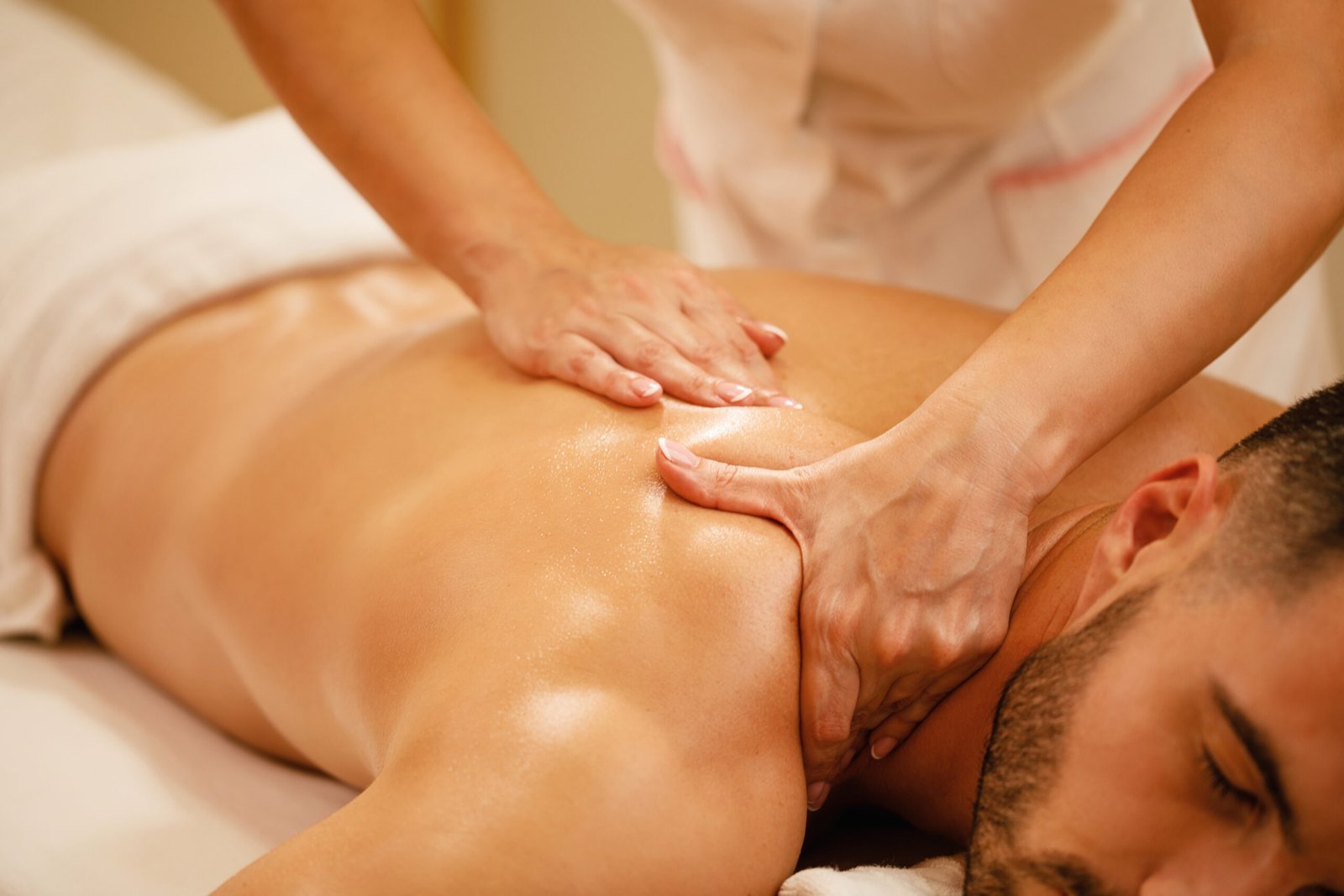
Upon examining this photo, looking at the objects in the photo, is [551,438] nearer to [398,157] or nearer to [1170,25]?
[398,157]

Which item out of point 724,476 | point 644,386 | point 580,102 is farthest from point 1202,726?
point 580,102

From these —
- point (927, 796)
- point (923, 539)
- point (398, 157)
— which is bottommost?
point (927, 796)

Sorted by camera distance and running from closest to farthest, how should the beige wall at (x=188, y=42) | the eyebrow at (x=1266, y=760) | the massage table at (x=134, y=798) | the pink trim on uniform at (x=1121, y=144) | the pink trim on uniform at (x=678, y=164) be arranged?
the eyebrow at (x=1266, y=760) < the massage table at (x=134, y=798) < the pink trim on uniform at (x=1121, y=144) < the pink trim on uniform at (x=678, y=164) < the beige wall at (x=188, y=42)

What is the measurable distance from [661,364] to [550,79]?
198 cm

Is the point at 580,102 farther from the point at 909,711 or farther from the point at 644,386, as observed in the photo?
the point at 909,711

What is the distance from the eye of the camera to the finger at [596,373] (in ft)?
3.27

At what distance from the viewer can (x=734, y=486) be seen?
0.90 metres

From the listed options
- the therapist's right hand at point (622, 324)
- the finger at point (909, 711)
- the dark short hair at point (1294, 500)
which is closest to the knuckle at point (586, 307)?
the therapist's right hand at point (622, 324)

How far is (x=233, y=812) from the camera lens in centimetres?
110

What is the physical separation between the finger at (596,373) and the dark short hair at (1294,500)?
17.5 inches

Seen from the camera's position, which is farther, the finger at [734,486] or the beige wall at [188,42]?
the beige wall at [188,42]

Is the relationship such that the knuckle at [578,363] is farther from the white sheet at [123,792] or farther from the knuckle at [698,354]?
the white sheet at [123,792]

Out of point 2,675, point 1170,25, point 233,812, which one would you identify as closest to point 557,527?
point 233,812

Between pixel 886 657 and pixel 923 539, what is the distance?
3.4 inches
